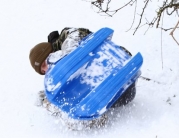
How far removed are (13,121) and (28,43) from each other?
1.63 m

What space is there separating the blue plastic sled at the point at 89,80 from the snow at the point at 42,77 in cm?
37

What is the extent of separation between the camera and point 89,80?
112 inches

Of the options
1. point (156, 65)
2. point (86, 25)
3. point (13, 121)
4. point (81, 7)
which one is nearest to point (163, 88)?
point (156, 65)

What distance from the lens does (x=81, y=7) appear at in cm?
→ 519

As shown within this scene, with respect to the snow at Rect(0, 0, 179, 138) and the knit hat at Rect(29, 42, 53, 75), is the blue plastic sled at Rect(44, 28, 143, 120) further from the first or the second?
the knit hat at Rect(29, 42, 53, 75)

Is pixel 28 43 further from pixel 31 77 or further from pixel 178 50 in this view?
pixel 178 50

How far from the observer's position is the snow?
3.02 metres

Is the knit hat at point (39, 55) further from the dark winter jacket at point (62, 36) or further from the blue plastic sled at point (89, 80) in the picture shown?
the blue plastic sled at point (89, 80)

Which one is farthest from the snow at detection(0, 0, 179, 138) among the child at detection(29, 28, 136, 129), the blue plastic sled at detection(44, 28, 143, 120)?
the blue plastic sled at detection(44, 28, 143, 120)

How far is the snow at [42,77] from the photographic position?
3016mm

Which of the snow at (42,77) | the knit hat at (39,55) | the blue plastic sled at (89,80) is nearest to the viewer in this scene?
the blue plastic sled at (89,80)

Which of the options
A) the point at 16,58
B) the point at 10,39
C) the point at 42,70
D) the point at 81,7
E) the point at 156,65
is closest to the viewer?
the point at 42,70

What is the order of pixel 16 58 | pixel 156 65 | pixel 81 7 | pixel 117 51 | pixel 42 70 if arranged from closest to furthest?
pixel 117 51, pixel 42 70, pixel 156 65, pixel 16 58, pixel 81 7

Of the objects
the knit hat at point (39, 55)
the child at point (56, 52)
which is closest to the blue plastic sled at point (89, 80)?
the child at point (56, 52)
